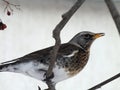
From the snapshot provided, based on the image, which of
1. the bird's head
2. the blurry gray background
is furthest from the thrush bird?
the blurry gray background

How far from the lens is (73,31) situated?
48.5 inches

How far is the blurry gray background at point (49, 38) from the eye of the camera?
3.84 ft

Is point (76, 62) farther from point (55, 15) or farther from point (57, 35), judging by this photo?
point (55, 15)

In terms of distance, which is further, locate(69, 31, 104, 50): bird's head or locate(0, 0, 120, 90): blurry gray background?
locate(0, 0, 120, 90): blurry gray background

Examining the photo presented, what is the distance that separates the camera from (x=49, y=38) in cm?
120

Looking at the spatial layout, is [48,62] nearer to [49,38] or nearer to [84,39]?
[84,39]

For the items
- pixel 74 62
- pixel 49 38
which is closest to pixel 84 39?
pixel 74 62

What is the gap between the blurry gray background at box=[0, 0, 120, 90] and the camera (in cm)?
117

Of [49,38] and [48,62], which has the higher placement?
[48,62]

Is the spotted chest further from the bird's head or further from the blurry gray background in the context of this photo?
the blurry gray background

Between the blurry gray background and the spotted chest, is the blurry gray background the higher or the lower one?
the lower one

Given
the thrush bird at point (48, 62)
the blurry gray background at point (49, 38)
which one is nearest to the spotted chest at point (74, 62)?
the thrush bird at point (48, 62)

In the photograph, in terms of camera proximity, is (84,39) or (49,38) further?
(49,38)

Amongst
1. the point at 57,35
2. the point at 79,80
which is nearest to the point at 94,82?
the point at 79,80
